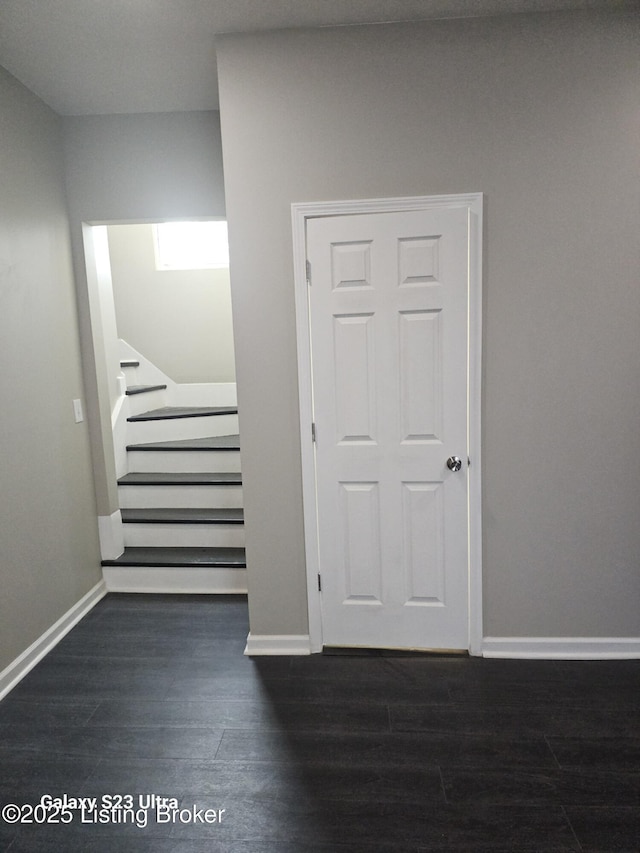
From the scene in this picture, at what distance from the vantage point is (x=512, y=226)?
2199 mm

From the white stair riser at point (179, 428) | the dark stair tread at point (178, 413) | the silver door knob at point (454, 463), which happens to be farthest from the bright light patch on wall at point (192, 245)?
the silver door knob at point (454, 463)

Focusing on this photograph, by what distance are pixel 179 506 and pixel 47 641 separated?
3.61ft

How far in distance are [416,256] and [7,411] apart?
1937 millimetres

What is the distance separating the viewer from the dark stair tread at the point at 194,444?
3552 mm

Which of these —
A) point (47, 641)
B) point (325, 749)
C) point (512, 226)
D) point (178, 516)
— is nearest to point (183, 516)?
point (178, 516)

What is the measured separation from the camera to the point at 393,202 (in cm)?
220

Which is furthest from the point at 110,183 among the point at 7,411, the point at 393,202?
the point at 393,202

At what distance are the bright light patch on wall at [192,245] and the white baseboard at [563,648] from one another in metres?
3.86

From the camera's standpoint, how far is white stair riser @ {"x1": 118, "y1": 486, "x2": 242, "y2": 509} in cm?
338

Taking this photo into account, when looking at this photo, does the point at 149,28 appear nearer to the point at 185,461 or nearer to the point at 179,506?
the point at 185,461

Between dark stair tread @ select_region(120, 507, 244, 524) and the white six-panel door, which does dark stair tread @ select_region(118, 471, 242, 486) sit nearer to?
dark stair tread @ select_region(120, 507, 244, 524)

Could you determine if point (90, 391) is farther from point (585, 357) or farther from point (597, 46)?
point (597, 46)

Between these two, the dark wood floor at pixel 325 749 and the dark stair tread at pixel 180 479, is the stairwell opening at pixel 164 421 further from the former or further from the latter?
the dark wood floor at pixel 325 749

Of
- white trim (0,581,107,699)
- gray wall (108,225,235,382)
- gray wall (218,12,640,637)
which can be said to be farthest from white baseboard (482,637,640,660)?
gray wall (108,225,235,382)
